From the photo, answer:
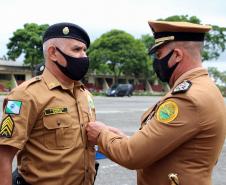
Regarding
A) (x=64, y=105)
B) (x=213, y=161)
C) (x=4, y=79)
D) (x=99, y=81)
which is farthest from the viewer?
(x=99, y=81)

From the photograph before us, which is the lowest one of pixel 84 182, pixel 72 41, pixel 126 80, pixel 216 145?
pixel 126 80

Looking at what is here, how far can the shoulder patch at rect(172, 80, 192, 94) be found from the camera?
238cm

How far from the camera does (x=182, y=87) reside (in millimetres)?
2408

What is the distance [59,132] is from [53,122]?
72 mm

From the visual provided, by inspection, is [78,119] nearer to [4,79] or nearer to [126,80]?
[4,79]

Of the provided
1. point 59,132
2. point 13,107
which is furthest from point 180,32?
point 13,107

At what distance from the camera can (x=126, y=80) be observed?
64.1m

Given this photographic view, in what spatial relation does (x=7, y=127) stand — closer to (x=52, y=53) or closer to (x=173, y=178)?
(x=52, y=53)

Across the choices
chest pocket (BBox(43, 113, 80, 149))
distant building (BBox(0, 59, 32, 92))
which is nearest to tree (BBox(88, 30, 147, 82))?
distant building (BBox(0, 59, 32, 92))

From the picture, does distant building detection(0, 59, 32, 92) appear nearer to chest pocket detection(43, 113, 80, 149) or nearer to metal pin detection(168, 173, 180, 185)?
chest pocket detection(43, 113, 80, 149)

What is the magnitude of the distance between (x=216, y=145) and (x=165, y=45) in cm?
66

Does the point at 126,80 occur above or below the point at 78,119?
below

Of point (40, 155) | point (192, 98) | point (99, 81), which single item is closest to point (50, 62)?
point (40, 155)

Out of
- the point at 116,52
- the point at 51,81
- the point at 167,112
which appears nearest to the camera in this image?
the point at 167,112
